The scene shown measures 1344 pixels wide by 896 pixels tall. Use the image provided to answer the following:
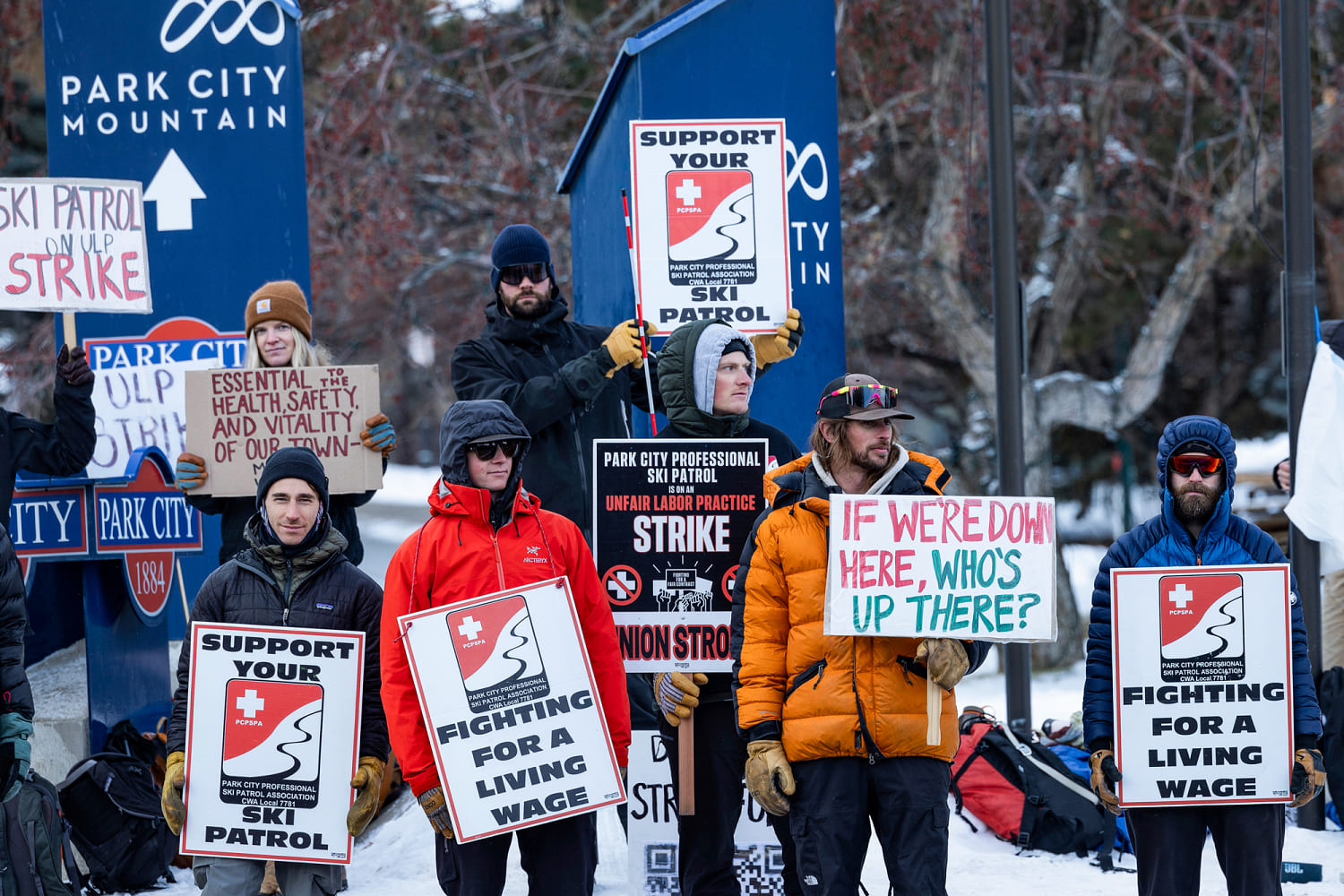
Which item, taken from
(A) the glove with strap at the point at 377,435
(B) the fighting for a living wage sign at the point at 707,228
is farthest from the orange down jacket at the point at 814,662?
(A) the glove with strap at the point at 377,435

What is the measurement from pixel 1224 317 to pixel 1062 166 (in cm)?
591

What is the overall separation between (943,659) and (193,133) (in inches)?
218

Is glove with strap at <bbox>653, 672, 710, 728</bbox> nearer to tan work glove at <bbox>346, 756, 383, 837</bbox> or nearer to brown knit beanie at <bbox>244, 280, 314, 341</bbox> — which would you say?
tan work glove at <bbox>346, 756, 383, 837</bbox>

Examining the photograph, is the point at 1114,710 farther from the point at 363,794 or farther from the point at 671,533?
the point at 363,794

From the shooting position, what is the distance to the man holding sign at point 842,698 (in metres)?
4.14

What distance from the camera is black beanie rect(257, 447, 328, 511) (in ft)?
14.8

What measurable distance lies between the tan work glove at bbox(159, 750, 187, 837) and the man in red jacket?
2.33 ft

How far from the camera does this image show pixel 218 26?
7898 millimetres

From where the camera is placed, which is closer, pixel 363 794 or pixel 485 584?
pixel 485 584

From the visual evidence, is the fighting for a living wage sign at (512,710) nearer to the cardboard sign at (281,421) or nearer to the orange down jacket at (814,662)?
the orange down jacket at (814,662)

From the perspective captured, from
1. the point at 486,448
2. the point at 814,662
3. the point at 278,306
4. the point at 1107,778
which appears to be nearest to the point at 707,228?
the point at 278,306

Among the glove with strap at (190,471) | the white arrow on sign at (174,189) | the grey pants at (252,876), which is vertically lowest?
the grey pants at (252,876)

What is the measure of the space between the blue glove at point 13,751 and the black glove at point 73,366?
160 cm

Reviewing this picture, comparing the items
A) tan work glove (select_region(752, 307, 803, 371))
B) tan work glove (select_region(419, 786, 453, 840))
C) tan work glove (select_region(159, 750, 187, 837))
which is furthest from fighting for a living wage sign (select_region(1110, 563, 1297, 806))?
tan work glove (select_region(159, 750, 187, 837))
